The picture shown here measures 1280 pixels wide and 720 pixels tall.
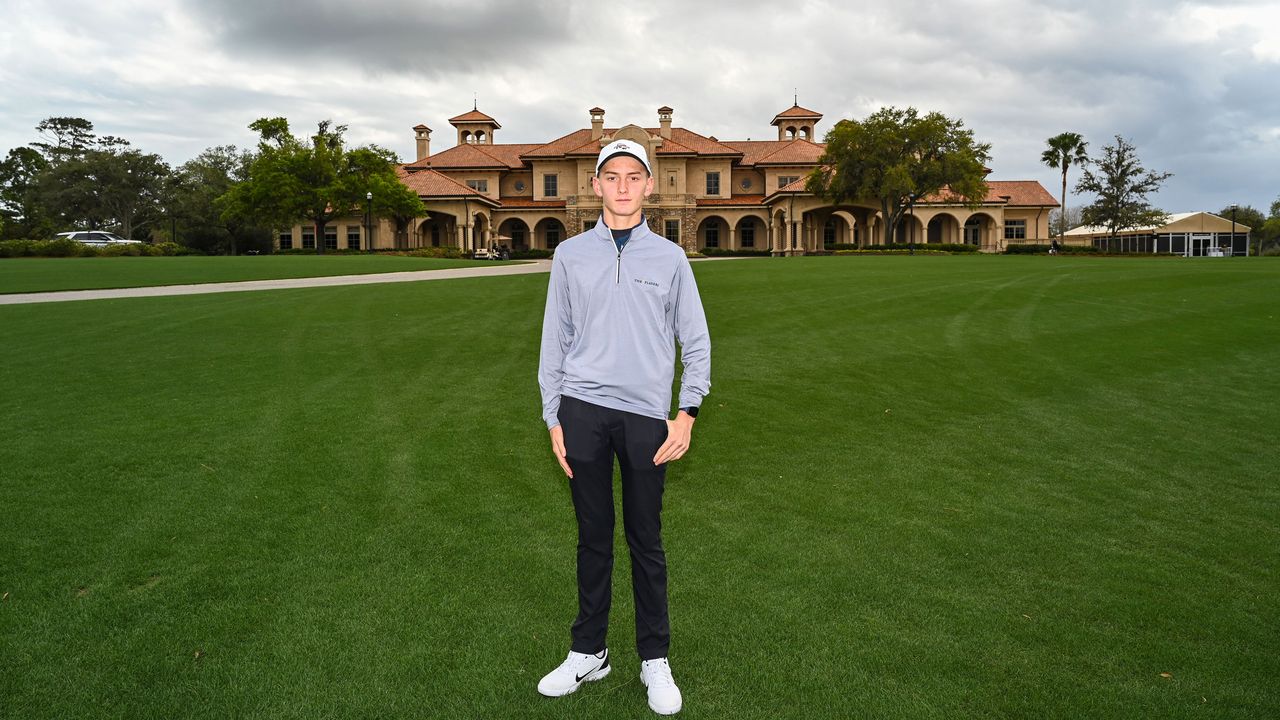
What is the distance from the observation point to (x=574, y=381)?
331 centimetres

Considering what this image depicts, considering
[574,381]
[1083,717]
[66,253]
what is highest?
[66,253]

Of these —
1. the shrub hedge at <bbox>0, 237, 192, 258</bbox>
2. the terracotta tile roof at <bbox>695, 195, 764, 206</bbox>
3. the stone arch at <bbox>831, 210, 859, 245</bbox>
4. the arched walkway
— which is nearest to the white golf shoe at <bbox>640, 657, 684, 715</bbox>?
the shrub hedge at <bbox>0, 237, 192, 258</bbox>

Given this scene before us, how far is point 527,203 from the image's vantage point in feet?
206

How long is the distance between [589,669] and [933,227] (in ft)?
223

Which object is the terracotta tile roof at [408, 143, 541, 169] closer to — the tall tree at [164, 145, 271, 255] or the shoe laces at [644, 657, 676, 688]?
the tall tree at [164, 145, 271, 255]

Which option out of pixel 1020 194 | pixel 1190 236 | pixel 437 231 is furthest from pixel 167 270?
pixel 1190 236

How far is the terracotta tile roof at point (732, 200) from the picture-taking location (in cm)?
6147

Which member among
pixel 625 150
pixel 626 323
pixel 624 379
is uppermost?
Answer: pixel 625 150

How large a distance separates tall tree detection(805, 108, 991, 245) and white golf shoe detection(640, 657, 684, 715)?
1947 inches

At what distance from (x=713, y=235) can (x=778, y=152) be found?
8.32 meters

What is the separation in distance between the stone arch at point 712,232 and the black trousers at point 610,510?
61.1 meters

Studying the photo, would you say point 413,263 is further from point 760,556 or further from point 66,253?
point 760,556

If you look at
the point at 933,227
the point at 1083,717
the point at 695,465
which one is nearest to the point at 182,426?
the point at 695,465

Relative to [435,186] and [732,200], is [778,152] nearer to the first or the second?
[732,200]
